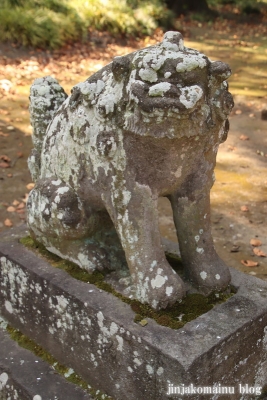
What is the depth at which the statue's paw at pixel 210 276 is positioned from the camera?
2.11 metres

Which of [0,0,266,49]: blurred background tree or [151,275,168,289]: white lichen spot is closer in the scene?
[151,275,168,289]: white lichen spot

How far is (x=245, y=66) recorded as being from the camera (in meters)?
9.82

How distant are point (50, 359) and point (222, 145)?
160 inches


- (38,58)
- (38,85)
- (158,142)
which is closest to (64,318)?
(158,142)

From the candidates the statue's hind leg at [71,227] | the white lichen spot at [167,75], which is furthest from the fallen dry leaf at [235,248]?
the white lichen spot at [167,75]

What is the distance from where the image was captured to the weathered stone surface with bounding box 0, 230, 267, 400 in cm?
185

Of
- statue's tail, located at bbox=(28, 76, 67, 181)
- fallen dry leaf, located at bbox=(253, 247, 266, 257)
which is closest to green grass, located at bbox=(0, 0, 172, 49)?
fallen dry leaf, located at bbox=(253, 247, 266, 257)

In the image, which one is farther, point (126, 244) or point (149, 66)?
point (126, 244)

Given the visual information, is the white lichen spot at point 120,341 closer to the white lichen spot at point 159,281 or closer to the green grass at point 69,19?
the white lichen spot at point 159,281

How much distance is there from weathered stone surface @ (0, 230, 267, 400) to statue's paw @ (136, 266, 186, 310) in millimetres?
85

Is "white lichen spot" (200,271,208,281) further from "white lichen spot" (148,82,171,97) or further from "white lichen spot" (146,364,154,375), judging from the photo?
"white lichen spot" (148,82,171,97)

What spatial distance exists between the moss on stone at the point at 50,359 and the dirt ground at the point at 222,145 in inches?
65.4

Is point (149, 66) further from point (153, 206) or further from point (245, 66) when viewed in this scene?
point (245, 66)

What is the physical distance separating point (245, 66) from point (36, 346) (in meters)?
8.54
